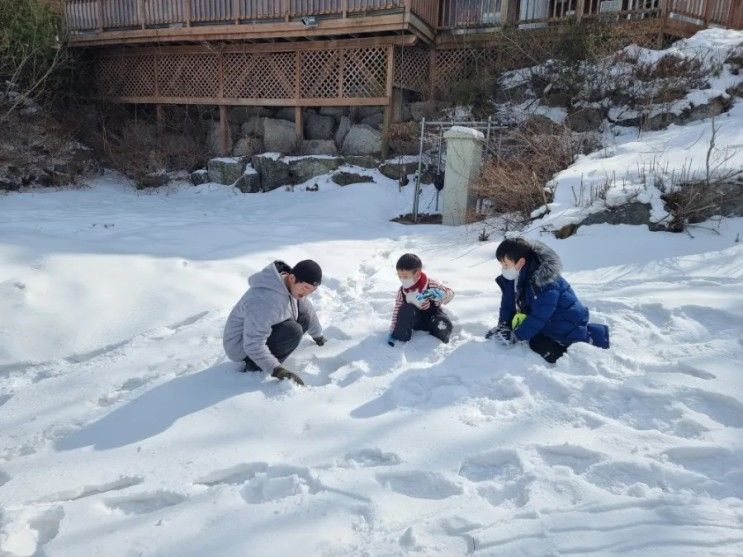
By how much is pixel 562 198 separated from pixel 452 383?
14.7 feet

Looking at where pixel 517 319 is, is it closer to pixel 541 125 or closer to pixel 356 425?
pixel 356 425

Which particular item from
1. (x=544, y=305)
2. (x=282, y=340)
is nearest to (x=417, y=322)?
(x=544, y=305)

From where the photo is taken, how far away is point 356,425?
2301 millimetres

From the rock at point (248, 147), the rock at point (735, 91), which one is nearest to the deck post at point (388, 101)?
the rock at point (248, 147)

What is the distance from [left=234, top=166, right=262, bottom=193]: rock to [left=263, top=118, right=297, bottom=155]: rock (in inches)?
40.2

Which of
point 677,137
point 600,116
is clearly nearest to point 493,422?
point 677,137

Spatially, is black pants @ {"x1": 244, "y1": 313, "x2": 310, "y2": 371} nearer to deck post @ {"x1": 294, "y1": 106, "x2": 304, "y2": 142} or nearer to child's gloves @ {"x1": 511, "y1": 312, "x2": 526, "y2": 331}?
child's gloves @ {"x1": 511, "y1": 312, "x2": 526, "y2": 331}

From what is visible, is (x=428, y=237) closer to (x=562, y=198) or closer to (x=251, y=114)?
(x=562, y=198)

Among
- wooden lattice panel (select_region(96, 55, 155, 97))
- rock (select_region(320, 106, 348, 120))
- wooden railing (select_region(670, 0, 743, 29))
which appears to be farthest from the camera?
wooden lattice panel (select_region(96, 55, 155, 97))

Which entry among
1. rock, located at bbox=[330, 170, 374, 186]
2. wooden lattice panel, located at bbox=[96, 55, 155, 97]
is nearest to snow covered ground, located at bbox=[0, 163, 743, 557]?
rock, located at bbox=[330, 170, 374, 186]

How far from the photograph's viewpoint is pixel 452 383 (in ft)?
8.85

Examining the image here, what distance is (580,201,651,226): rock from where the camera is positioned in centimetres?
558

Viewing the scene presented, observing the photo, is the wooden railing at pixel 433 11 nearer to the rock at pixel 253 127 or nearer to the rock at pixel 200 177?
the rock at pixel 253 127

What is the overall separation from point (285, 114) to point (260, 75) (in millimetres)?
1132
